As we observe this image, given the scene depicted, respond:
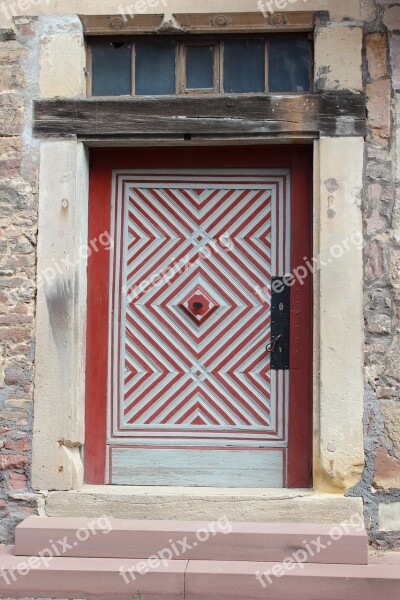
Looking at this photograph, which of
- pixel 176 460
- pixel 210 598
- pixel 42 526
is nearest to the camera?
pixel 210 598

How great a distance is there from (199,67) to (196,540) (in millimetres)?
2899

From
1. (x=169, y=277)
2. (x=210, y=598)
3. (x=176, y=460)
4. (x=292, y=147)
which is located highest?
(x=292, y=147)

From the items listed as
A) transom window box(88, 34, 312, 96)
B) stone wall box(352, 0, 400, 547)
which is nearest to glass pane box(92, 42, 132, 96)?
transom window box(88, 34, 312, 96)

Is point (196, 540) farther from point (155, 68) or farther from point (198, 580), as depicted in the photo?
point (155, 68)

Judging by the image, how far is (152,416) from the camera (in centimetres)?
513

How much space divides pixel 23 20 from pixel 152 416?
2633 millimetres

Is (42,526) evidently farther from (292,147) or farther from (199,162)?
(292,147)

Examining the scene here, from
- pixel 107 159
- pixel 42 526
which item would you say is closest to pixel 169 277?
pixel 107 159

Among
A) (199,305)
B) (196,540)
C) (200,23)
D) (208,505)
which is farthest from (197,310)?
(200,23)

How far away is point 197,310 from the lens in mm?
5125

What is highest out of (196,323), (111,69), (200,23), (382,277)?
(200,23)

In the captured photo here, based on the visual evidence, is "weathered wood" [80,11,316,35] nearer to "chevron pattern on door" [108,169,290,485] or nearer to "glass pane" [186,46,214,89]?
"glass pane" [186,46,214,89]

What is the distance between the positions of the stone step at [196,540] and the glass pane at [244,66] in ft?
8.78

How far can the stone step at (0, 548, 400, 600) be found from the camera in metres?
4.31
